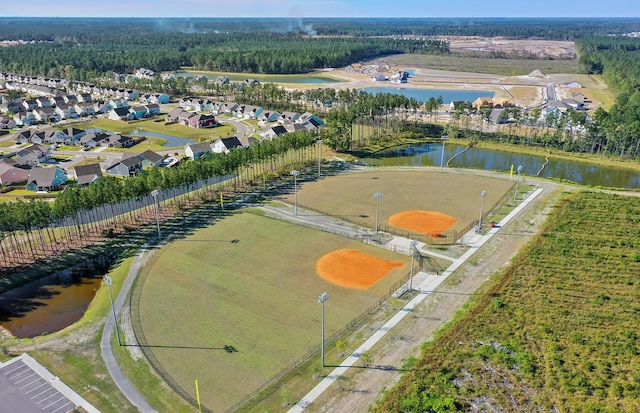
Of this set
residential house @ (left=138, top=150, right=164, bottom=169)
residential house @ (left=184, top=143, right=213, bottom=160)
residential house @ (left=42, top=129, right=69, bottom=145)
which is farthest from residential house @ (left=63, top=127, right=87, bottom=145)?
residential house @ (left=184, top=143, right=213, bottom=160)

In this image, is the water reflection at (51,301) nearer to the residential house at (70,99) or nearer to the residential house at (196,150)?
the residential house at (196,150)

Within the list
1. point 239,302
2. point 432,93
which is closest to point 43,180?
point 239,302

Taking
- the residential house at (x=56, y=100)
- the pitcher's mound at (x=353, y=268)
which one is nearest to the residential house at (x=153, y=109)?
the residential house at (x=56, y=100)

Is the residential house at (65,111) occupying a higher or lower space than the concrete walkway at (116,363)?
higher

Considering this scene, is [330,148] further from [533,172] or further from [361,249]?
[361,249]

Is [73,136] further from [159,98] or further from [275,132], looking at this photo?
[159,98]

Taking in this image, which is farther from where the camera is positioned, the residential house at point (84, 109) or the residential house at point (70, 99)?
the residential house at point (70, 99)
